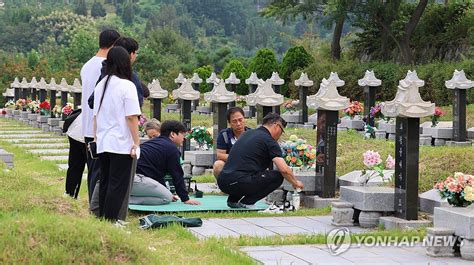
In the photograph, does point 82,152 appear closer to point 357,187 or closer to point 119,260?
point 357,187

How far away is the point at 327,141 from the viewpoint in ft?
43.1

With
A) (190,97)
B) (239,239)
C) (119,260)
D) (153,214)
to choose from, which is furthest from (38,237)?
(190,97)

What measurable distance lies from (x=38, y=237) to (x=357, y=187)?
17.6 ft

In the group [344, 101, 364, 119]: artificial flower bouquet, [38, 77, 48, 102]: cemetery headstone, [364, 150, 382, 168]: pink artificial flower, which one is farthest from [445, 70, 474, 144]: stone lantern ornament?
[38, 77, 48, 102]: cemetery headstone

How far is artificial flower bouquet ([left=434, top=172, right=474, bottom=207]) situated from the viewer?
9750 mm

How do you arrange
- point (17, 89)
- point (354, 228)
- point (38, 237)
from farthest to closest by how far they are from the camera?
1. point (17, 89)
2. point (354, 228)
3. point (38, 237)

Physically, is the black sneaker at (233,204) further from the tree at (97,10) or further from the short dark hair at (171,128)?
the tree at (97,10)

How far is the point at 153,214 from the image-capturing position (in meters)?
11.3

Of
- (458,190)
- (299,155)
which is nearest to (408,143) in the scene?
(458,190)

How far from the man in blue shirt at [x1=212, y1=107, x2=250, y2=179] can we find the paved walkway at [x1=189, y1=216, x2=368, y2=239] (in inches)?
80.3

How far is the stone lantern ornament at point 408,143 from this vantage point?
1101cm

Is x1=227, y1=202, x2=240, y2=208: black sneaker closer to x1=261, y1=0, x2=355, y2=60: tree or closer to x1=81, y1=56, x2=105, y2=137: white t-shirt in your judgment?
x1=81, y1=56, x2=105, y2=137: white t-shirt

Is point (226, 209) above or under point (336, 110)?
under

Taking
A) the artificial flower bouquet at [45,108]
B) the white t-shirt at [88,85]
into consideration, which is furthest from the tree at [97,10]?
the white t-shirt at [88,85]
